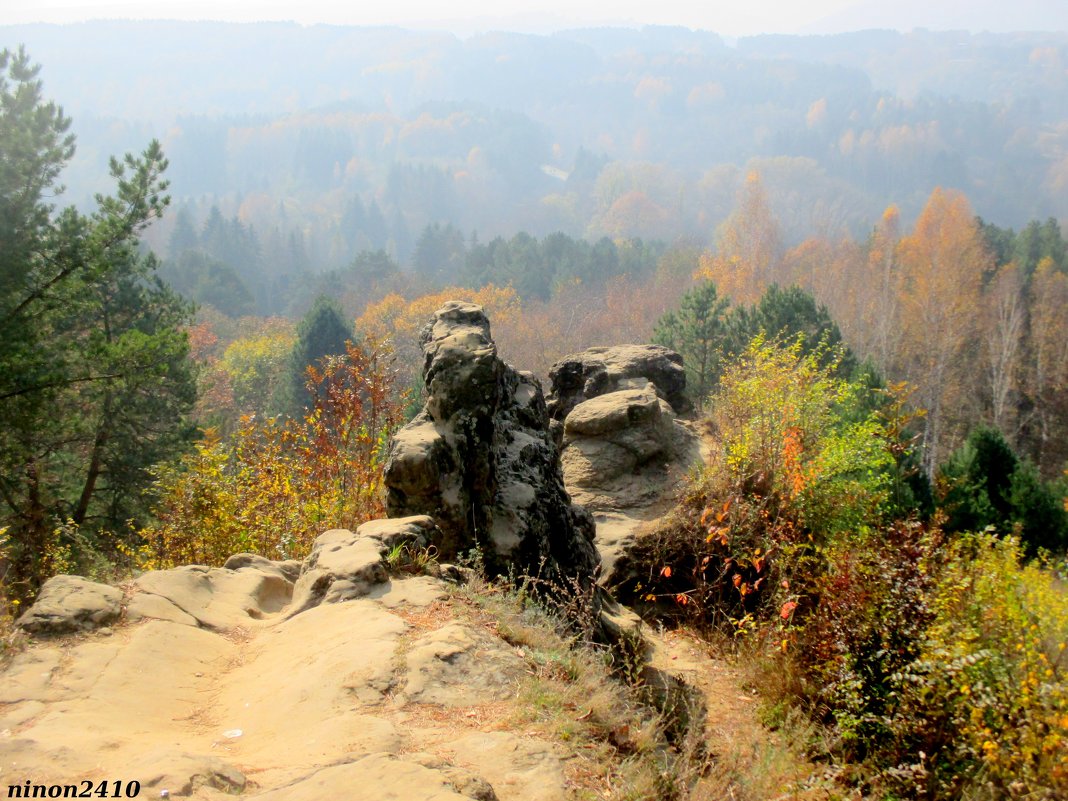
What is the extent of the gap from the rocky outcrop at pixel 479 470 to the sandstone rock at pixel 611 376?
6.18 m

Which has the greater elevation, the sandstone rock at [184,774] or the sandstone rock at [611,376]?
the sandstone rock at [184,774]

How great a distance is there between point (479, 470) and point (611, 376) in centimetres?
791

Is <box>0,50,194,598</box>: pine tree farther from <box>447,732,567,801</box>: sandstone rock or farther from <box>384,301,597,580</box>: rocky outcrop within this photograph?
<box>447,732,567,801</box>: sandstone rock

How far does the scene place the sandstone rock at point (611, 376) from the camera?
14808mm

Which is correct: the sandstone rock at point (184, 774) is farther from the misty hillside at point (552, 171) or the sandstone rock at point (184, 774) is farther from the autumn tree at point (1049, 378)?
the misty hillside at point (552, 171)

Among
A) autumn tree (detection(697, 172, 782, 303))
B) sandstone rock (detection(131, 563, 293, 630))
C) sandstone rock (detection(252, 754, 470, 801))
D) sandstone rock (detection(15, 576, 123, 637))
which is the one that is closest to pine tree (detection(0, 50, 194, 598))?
sandstone rock (detection(131, 563, 293, 630))

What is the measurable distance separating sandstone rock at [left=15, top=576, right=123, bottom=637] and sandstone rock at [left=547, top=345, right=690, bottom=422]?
31.7 feet

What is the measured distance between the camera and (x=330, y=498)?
9.94 m

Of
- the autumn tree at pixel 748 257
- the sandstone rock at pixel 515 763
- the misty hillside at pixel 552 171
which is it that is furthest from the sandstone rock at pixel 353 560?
the misty hillside at pixel 552 171

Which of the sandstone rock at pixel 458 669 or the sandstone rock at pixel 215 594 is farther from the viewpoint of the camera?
the sandstone rock at pixel 215 594

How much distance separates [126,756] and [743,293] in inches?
2458

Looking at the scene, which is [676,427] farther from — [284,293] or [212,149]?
[212,149]

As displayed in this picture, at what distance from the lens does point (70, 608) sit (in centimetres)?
521

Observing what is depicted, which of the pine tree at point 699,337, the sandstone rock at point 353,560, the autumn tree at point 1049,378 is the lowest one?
the autumn tree at point 1049,378
